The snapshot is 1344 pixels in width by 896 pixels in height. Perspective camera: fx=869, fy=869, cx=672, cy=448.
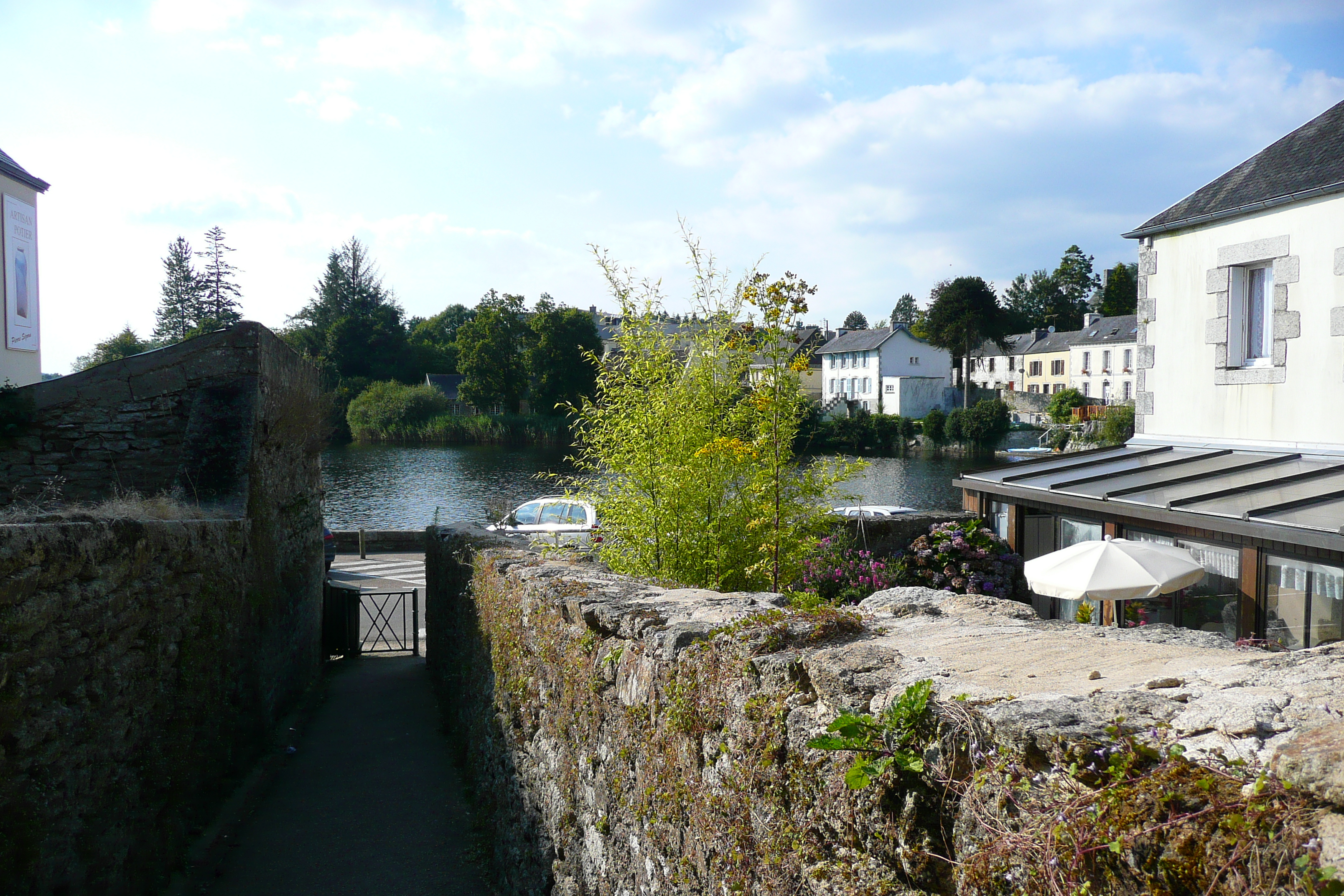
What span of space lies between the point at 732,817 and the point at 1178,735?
1.53 meters

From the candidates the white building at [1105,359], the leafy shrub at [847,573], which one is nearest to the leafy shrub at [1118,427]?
the white building at [1105,359]

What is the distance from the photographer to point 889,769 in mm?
2166

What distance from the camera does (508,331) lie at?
238 feet

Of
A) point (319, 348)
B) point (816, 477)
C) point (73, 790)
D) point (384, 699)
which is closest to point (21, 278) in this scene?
point (384, 699)

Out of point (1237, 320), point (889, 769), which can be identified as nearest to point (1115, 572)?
point (1237, 320)

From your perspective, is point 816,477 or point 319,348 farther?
point 319,348

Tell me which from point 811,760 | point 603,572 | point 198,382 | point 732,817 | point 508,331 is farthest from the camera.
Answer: point 508,331

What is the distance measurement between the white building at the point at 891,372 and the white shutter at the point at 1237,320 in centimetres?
5840

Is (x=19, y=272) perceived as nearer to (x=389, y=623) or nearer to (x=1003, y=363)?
(x=389, y=623)

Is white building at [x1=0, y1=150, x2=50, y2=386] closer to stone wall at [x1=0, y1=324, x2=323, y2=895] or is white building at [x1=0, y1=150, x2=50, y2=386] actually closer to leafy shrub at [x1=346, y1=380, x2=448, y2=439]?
stone wall at [x1=0, y1=324, x2=323, y2=895]

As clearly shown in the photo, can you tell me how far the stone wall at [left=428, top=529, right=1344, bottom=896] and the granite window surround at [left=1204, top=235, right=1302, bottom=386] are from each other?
7.96 metres

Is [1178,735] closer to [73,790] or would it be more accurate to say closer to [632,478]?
[632,478]

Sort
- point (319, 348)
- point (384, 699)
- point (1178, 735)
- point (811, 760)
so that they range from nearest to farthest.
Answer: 1. point (1178, 735)
2. point (811, 760)
3. point (384, 699)
4. point (319, 348)

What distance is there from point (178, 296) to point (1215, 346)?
278 feet
